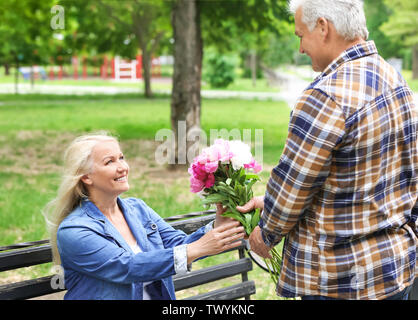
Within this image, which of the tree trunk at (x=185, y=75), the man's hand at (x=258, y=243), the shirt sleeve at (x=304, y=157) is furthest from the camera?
the tree trunk at (x=185, y=75)

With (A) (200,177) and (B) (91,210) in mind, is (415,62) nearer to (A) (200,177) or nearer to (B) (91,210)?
(A) (200,177)

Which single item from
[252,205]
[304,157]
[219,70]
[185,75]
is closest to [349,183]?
[304,157]

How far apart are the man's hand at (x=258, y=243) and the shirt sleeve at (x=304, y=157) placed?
155 millimetres

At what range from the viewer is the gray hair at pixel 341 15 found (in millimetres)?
1804

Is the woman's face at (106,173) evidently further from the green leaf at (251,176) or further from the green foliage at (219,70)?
the green foliage at (219,70)

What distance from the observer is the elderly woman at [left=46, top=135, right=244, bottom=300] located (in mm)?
2092

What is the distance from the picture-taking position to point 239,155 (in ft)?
7.10

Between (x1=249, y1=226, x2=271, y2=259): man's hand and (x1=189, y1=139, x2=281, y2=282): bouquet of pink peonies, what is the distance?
0.13 meters

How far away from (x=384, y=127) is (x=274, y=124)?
504 inches

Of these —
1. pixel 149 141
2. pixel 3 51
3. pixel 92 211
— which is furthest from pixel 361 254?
pixel 3 51

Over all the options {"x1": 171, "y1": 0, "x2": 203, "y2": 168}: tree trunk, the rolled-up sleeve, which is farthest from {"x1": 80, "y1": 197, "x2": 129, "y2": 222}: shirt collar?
{"x1": 171, "y1": 0, "x2": 203, "y2": 168}: tree trunk

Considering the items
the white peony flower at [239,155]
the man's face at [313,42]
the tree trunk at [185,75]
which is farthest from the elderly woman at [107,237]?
the tree trunk at [185,75]
